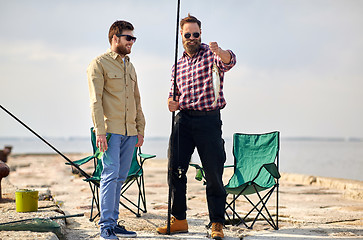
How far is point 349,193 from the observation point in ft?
18.4

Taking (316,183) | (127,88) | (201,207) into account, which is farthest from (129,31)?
(316,183)

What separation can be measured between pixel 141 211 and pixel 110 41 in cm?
187

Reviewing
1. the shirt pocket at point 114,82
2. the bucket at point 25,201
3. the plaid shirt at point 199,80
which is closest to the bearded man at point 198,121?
the plaid shirt at point 199,80

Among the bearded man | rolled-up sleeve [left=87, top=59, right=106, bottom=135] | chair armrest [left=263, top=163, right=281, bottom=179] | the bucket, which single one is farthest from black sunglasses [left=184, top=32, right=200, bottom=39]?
the bucket

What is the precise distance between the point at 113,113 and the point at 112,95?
13 cm

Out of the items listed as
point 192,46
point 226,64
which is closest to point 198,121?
point 226,64

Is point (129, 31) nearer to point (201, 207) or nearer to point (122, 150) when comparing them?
point (122, 150)

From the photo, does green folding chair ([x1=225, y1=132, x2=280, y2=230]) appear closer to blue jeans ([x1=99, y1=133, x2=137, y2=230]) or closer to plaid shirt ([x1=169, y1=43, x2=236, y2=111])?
plaid shirt ([x1=169, y1=43, x2=236, y2=111])

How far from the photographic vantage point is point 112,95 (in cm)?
314

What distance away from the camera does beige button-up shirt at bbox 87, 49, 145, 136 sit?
302 cm

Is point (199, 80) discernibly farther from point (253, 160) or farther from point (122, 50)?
point (253, 160)

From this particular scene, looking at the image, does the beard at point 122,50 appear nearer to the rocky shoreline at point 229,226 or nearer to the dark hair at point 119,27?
the dark hair at point 119,27

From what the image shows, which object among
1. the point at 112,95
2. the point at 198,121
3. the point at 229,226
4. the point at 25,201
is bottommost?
the point at 229,226

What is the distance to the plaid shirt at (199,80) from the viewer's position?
3.26 metres
